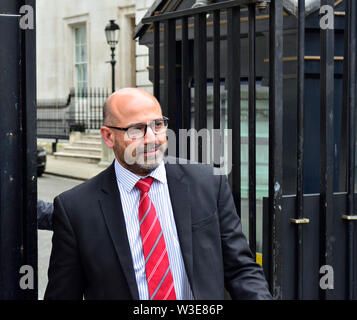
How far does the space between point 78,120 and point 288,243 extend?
18944 millimetres

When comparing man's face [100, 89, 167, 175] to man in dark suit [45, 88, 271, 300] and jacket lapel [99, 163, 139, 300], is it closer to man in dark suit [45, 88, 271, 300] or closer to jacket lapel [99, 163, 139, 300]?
man in dark suit [45, 88, 271, 300]

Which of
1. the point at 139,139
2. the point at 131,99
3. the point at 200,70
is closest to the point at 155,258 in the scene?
the point at 139,139

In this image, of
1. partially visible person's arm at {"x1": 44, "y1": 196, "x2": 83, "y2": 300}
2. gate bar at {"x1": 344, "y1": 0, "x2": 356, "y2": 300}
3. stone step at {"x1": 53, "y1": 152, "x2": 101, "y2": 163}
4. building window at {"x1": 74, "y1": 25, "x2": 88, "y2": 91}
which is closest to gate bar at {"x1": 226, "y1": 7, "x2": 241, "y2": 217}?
gate bar at {"x1": 344, "y1": 0, "x2": 356, "y2": 300}

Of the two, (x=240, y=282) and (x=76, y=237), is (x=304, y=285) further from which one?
(x=76, y=237)

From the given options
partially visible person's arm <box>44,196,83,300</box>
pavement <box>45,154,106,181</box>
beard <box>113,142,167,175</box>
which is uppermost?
beard <box>113,142,167,175</box>

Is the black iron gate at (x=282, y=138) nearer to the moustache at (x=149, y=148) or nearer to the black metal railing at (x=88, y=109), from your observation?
the moustache at (x=149, y=148)

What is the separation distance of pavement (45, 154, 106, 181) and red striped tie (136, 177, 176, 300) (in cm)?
1393

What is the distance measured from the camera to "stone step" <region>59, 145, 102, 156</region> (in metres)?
19.3

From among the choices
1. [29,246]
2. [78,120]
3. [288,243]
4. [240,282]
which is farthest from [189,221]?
[78,120]

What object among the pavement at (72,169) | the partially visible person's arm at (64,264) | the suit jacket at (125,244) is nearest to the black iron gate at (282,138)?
the suit jacket at (125,244)

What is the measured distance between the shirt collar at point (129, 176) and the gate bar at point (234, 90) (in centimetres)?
87

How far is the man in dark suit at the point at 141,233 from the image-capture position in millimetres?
2297

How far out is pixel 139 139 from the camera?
7.52 feet

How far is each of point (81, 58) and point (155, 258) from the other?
22.6m
